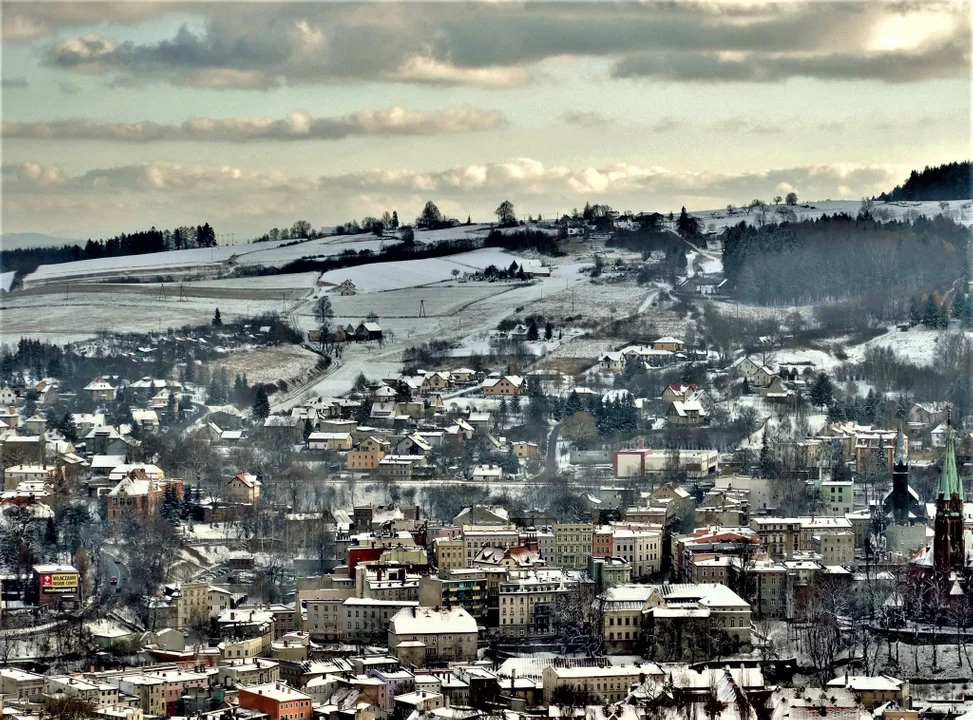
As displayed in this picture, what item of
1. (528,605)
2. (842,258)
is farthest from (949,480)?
(842,258)

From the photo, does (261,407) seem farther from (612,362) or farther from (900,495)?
(900,495)

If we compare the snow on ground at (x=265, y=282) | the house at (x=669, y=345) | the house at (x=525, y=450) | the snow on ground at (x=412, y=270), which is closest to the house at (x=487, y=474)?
the house at (x=525, y=450)

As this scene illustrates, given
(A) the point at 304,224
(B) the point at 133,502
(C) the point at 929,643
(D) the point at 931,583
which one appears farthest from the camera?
(A) the point at 304,224

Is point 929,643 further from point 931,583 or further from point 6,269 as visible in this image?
point 6,269

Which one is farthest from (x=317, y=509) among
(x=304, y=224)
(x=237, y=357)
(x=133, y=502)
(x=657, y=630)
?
(x=304, y=224)

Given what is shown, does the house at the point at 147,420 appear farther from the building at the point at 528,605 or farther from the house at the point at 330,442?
the building at the point at 528,605

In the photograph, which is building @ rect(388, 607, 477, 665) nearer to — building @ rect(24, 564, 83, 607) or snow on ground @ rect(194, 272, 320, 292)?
building @ rect(24, 564, 83, 607)

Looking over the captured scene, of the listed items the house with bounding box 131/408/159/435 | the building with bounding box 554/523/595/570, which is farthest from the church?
the house with bounding box 131/408/159/435
